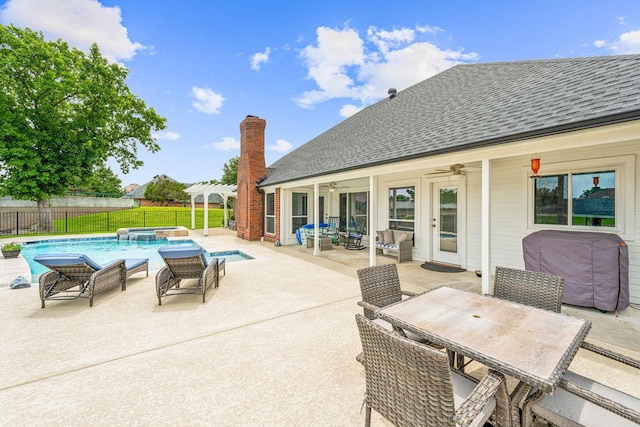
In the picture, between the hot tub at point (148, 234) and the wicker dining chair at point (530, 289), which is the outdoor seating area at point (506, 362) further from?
the hot tub at point (148, 234)

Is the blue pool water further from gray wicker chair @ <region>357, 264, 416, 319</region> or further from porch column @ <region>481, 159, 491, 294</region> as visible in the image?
porch column @ <region>481, 159, 491, 294</region>

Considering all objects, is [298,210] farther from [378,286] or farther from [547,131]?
[547,131]

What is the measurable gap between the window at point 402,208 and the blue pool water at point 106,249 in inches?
209

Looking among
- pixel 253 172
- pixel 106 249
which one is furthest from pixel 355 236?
pixel 106 249

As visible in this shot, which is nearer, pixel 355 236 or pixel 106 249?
pixel 355 236

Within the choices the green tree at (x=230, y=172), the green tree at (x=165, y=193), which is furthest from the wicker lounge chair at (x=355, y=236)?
the green tree at (x=165, y=193)

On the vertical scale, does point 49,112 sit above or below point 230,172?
above

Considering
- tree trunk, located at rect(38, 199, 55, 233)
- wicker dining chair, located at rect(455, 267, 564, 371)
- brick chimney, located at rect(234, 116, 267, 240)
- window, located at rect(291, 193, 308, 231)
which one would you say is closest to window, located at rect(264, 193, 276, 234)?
brick chimney, located at rect(234, 116, 267, 240)

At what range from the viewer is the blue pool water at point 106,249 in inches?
395

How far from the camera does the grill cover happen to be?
421 centimetres

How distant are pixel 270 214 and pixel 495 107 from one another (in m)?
10.1

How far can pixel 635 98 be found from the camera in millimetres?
3344

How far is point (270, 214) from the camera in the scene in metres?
13.4

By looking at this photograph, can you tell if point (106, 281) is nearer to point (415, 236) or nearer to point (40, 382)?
point (40, 382)
